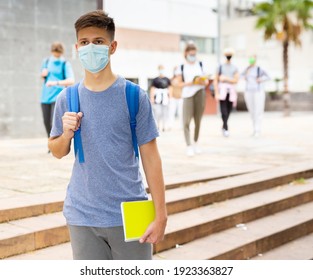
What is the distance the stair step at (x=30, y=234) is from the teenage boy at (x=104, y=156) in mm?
1918

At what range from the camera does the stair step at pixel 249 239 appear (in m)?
4.83

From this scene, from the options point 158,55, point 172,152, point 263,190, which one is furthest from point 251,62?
point 158,55

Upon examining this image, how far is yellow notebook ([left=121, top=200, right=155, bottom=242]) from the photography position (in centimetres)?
235

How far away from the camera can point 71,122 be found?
2330mm

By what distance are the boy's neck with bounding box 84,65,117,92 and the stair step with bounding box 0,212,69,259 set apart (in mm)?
2165

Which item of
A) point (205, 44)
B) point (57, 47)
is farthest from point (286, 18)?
point (57, 47)

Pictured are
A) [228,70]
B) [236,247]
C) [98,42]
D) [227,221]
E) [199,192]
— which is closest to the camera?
[98,42]

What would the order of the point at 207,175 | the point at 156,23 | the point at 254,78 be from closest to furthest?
the point at 207,175, the point at 254,78, the point at 156,23

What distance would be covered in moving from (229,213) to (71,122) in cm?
357

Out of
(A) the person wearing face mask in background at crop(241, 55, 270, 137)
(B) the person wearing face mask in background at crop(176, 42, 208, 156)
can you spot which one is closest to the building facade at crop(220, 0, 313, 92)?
(A) the person wearing face mask in background at crop(241, 55, 270, 137)

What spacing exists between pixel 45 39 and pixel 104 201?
1098 cm

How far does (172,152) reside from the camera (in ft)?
32.1

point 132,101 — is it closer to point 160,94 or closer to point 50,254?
point 50,254

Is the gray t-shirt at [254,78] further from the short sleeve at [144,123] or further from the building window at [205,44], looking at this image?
the building window at [205,44]
